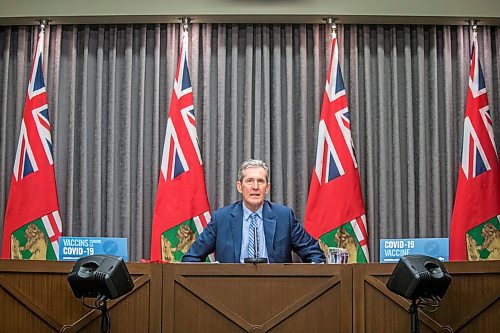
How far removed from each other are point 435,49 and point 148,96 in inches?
94.5

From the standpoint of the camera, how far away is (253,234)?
4.80 metres

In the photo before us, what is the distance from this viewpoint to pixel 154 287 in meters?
4.05

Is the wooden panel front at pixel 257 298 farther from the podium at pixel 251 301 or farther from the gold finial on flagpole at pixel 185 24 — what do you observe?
the gold finial on flagpole at pixel 185 24

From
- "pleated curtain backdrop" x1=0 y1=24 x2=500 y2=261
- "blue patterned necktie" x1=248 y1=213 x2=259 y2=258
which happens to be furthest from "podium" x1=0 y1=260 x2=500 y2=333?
"pleated curtain backdrop" x1=0 y1=24 x2=500 y2=261

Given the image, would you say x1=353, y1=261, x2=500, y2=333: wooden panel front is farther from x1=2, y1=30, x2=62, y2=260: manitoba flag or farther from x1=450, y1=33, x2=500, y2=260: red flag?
x1=2, y1=30, x2=62, y2=260: manitoba flag

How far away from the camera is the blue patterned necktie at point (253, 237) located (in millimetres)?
4727

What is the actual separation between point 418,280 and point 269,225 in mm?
1363

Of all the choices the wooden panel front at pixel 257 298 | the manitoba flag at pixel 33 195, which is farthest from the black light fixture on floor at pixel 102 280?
the manitoba flag at pixel 33 195

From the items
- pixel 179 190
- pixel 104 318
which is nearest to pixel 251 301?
pixel 104 318

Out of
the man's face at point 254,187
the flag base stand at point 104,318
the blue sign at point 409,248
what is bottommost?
the flag base stand at point 104,318

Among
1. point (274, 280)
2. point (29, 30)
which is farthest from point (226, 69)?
point (274, 280)

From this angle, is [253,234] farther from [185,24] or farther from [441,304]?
[185,24]

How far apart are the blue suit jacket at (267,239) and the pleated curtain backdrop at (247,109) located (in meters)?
1.43

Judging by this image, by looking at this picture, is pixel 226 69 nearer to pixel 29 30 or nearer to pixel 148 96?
pixel 148 96
